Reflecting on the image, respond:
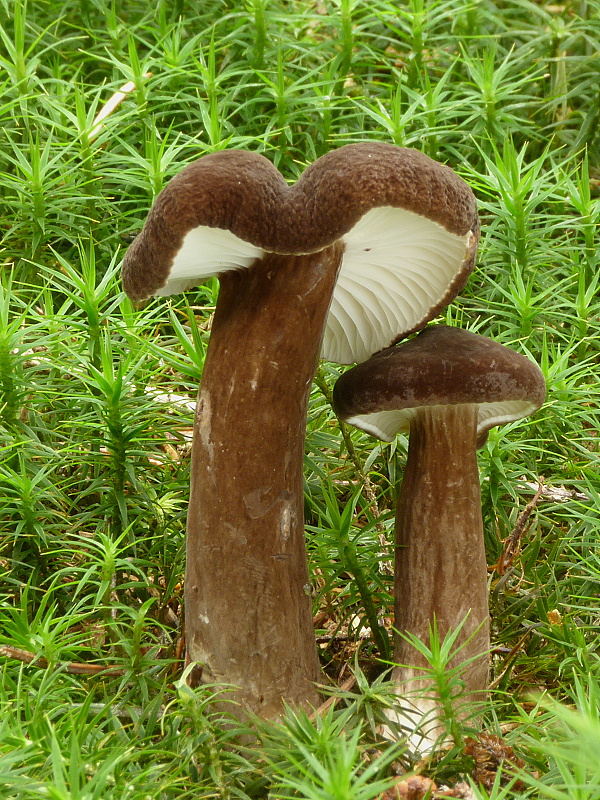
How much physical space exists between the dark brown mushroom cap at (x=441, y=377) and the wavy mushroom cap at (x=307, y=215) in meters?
0.20

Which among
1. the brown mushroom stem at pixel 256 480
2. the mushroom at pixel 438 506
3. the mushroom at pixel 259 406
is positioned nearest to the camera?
the mushroom at pixel 259 406

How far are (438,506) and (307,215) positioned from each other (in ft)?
2.72

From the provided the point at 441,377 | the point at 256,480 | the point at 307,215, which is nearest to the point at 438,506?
the point at 441,377

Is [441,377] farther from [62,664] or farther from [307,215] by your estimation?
[62,664]

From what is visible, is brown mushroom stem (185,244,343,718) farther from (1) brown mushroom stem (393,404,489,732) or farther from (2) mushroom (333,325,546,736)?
(1) brown mushroom stem (393,404,489,732)

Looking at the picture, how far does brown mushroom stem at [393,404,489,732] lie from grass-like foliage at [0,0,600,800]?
0.14 m

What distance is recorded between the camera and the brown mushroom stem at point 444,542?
2121 mm

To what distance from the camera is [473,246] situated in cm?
198

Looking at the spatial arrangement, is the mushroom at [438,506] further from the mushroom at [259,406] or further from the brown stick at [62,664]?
the brown stick at [62,664]

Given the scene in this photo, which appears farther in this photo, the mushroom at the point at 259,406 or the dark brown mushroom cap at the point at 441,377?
the dark brown mushroom cap at the point at 441,377

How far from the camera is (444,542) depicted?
214 cm

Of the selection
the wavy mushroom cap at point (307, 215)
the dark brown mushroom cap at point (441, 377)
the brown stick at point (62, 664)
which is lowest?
the brown stick at point (62, 664)

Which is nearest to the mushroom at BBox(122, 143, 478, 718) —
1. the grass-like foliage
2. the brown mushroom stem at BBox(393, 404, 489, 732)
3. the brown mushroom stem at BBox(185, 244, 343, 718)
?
the brown mushroom stem at BBox(185, 244, 343, 718)

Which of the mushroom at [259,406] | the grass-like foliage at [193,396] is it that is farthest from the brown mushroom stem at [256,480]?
the grass-like foliage at [193,396]
